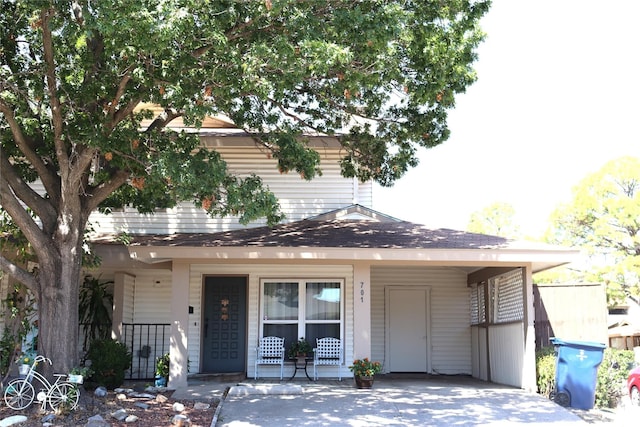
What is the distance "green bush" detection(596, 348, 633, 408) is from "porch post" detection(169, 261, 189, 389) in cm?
745

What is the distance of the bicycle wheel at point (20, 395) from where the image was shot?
8.57 meters

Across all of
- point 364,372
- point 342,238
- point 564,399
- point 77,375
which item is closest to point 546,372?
point 564,399

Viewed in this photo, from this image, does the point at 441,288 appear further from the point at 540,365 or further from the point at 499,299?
the point at 540,365

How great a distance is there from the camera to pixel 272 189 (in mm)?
14406

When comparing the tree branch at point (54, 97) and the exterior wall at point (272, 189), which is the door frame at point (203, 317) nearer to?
the exterior wall at point (272, 189)

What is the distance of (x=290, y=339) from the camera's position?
43.1ft

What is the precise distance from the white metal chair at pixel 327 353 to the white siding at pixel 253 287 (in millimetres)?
271

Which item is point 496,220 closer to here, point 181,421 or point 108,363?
point 108,363

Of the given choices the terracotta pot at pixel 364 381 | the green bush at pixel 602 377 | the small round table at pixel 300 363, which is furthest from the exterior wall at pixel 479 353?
the small round table at pixel 300 363

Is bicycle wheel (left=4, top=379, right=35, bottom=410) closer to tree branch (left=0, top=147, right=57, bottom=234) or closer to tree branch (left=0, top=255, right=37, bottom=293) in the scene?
tree branch (left=0, top=255, right=37, bottom=293)

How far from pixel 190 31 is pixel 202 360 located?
7856 mm

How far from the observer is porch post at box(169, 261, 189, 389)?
11.4 m

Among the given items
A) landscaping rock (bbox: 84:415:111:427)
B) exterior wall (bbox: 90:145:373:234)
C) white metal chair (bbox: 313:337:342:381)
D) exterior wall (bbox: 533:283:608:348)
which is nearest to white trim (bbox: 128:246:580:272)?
white metal chair (bbox: 313:337:342:381)

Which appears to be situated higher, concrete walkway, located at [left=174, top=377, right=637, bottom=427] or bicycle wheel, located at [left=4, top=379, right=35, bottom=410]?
bicycle wheel, located at [left=4, top=379, right=35, bottom=410]
